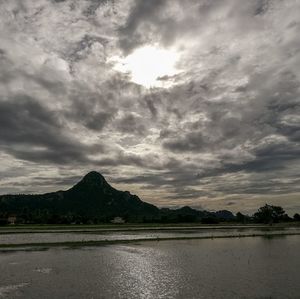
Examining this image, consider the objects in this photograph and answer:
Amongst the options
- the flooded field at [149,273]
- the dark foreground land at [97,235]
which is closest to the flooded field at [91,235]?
the dark foreground land at [97,235]

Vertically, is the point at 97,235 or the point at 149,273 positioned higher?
the point at 97,235

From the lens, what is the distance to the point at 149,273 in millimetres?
36625

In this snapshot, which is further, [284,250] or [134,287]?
[284,250]

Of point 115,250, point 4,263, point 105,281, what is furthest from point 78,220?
point 105,281

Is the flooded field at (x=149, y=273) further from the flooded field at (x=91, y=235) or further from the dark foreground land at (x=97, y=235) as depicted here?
the flooded field at (x=91, y=235)

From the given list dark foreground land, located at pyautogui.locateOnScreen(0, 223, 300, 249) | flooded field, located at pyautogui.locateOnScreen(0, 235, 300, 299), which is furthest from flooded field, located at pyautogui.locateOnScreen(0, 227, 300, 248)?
flooded field, located at pyautogui.locateOnScreen(0, 235, 300, 299)

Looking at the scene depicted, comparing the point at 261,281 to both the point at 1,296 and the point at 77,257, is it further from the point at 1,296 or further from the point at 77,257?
the point at 77,257

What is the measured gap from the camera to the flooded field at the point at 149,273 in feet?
92.1

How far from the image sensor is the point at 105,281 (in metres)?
32.8

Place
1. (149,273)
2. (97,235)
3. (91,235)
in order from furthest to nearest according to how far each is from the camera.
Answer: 1. (97,235)
2. (91,235)
3. (149,273)

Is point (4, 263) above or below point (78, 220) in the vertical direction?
below

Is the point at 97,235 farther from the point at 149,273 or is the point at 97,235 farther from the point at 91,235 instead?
the point at 149,273

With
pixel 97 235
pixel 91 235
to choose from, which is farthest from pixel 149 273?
pixel 97 235

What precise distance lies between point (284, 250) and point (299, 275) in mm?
22207
